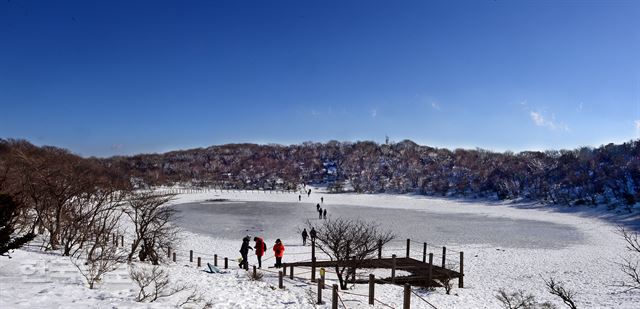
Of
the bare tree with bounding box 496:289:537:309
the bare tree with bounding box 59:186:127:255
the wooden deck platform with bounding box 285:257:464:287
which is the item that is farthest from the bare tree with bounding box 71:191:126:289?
the bare tree with bounding box 496:289:537:309

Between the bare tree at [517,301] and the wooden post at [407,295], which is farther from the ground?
the wooden post at [407,295]

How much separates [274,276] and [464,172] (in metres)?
124

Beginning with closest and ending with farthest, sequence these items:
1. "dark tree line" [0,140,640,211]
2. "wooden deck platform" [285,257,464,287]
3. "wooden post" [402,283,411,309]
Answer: "wooden post" [402,283,411,309] < "wooden deck platform" [285,257,464,287] < "dark tree line" [0,140,640,211]

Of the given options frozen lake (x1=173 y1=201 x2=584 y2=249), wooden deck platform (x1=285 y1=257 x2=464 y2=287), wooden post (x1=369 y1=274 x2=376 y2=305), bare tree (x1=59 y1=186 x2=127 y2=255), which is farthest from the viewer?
frozen lake (x1=173 y1=201 x2=584 y2=249)

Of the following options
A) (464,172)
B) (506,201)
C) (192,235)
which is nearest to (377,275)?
(192,235)

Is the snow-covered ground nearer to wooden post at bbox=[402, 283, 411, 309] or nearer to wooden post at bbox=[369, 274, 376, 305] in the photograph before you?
wooden post at bbox=[369, 274, 376, 305]

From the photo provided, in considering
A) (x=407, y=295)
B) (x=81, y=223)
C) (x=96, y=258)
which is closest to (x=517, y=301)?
(x=407, y=295)

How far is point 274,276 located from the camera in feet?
47.3

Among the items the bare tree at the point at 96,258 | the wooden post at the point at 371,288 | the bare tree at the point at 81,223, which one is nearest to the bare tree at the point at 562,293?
the wooden post at the point at 371,288

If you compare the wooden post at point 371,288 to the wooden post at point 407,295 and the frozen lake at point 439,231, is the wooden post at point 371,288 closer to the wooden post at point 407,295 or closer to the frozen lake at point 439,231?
the wooden post at point 407,295

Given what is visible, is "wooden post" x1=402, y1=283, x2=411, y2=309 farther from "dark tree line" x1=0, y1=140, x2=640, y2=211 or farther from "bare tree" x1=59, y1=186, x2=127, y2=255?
"dark tree line" x1=0, y1=140, x2=640, y2=211

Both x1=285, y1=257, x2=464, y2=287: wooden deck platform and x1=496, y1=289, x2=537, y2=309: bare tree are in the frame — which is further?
x1=285, y1=257, x2=464, y2=287: wooden deck platform

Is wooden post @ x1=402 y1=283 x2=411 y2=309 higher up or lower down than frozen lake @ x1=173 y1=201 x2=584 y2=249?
higher up

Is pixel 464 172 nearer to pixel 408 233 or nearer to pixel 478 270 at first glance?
pixel 408 233
